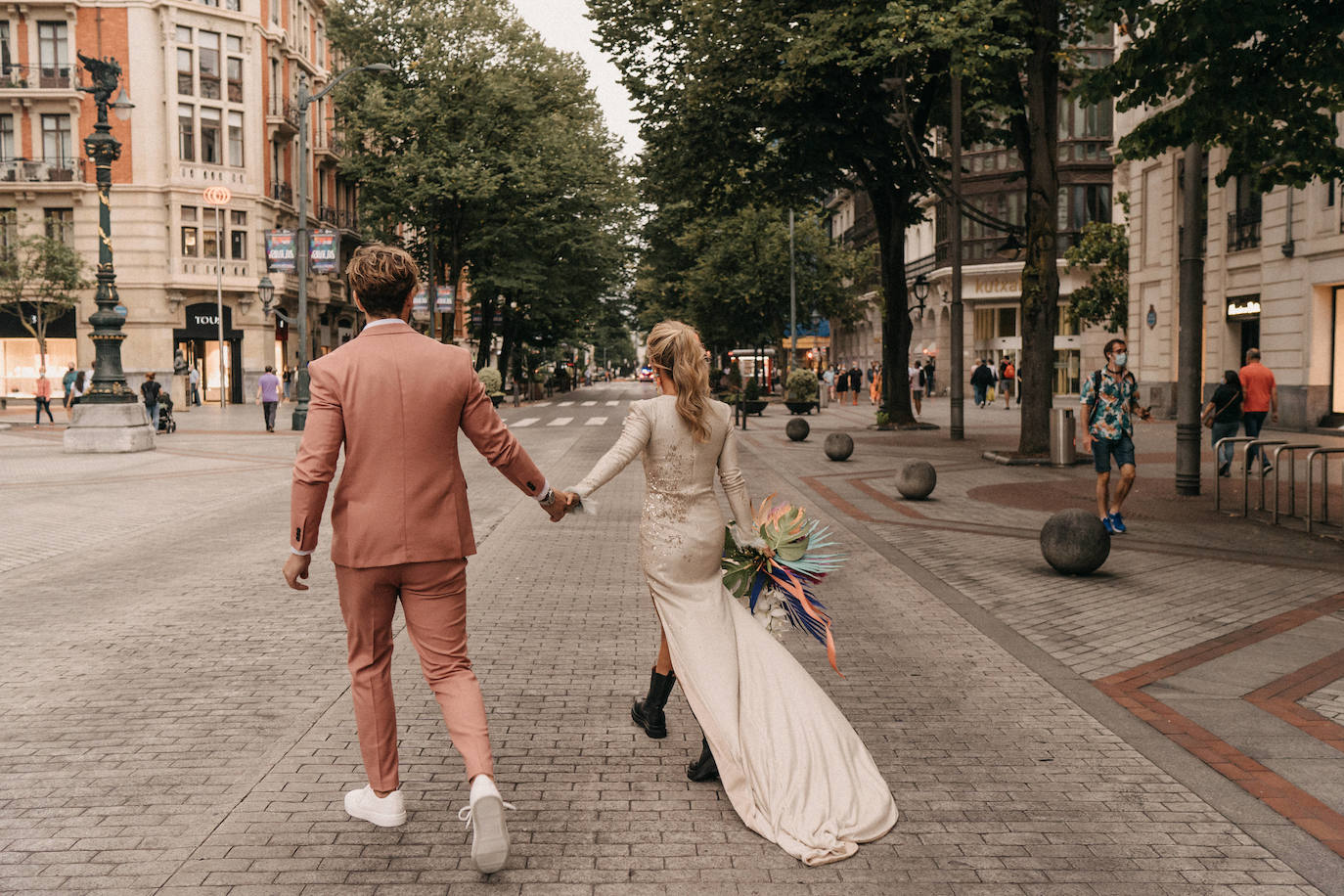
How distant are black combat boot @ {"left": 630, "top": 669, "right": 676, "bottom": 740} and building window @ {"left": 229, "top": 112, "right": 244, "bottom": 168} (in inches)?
1909

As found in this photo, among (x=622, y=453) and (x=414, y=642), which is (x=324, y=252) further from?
(x=414, y=642)

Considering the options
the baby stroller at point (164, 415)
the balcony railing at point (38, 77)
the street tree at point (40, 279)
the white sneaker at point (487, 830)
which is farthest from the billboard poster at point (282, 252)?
the white sneaker at point (487, 830)

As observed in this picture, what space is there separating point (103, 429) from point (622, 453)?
20.6 m

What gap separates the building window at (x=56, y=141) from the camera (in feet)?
155

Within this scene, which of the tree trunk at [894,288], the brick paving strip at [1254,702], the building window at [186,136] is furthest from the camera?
the building window at [186,136]

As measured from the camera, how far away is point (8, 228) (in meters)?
46.6

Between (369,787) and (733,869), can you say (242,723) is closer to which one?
(369,787)

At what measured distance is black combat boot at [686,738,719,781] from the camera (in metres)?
4.61

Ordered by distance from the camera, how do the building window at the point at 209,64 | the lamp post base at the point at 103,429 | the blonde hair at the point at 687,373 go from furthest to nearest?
the building window at the point at 209,64 → the lamp post base at the point at 103,429 → the blonde hair at the point at 687,373

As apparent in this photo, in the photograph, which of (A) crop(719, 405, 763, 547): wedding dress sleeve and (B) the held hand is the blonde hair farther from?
(B) the held hand

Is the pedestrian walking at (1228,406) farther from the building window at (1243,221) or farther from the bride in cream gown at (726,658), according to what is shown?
the building window at (1243,221)

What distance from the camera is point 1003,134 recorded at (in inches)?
960

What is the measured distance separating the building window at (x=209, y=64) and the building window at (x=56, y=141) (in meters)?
5.60

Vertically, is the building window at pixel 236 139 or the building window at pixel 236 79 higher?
the building window at pixel 236 79
